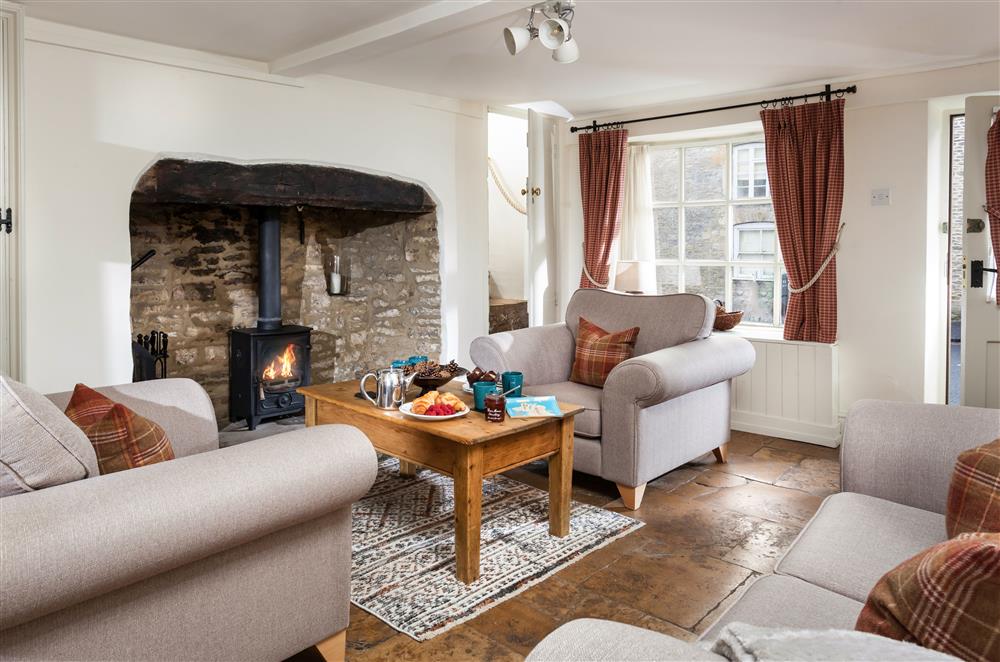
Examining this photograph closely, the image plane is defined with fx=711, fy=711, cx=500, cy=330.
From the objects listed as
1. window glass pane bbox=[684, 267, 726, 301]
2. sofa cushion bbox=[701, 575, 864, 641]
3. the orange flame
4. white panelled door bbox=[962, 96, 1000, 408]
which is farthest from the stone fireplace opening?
sofa cushion bbox=[701, 575, 864, 641]

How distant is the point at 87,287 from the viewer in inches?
142

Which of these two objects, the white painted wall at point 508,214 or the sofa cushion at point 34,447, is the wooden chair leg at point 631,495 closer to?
the sofa cushion at point 34,447

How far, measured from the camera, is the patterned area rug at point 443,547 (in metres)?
2.31

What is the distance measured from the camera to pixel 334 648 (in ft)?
6.25

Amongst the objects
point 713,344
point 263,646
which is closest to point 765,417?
point 713,344

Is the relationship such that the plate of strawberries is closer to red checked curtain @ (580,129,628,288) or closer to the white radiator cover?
the white radiator cover

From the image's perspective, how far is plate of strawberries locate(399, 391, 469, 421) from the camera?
8.60ft

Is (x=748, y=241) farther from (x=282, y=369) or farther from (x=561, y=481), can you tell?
(x=282, y=369)

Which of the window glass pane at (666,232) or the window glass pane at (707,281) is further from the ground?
the window glass pane at (666,232)

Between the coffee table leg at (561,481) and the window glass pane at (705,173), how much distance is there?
3086 millimetres

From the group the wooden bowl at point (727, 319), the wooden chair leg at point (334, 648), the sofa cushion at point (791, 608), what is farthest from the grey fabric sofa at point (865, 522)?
the wooden bowl at point (727, 319)

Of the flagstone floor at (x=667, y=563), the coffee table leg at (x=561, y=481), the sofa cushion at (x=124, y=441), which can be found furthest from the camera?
the coffee table leg at (x=561, y=481)

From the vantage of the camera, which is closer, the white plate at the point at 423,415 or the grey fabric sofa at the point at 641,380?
the white plate at the point at 423,415

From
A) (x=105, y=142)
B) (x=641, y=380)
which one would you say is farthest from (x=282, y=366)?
(x=641, y=380)
